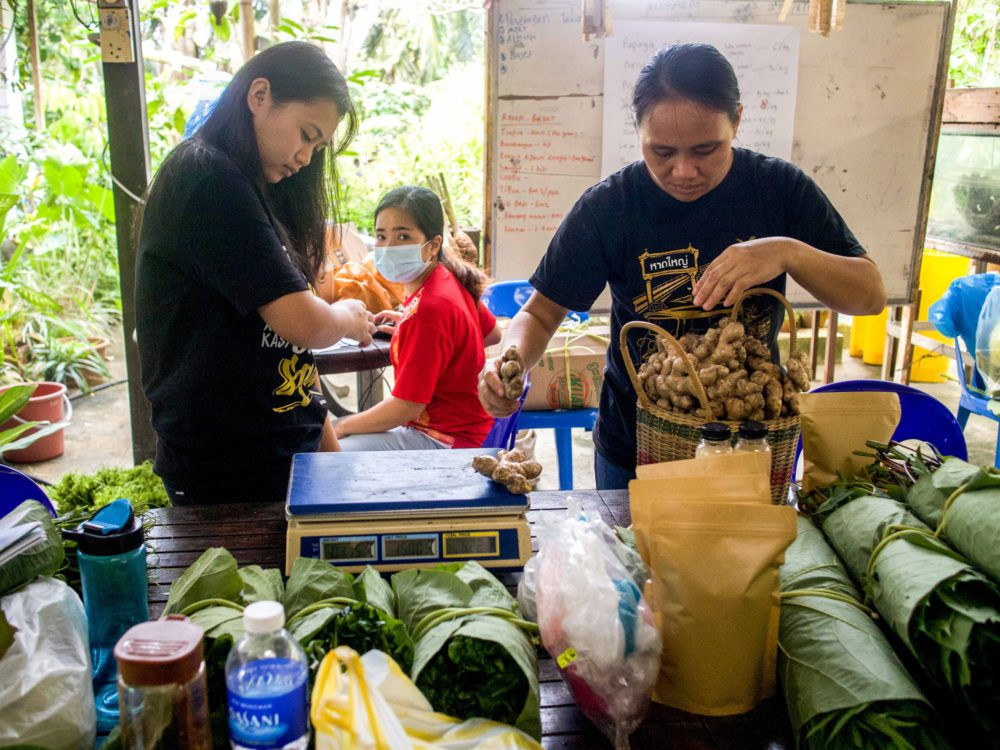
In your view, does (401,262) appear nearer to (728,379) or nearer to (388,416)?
(388,416)

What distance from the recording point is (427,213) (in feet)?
9.62

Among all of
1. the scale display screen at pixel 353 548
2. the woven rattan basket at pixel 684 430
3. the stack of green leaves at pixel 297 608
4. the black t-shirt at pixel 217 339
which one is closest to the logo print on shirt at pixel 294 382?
the black t-shirt at pixel 217 339

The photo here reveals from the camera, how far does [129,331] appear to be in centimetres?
362

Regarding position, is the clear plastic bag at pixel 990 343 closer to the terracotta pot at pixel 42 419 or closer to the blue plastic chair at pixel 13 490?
the blue plastic chair at pixel 13 490

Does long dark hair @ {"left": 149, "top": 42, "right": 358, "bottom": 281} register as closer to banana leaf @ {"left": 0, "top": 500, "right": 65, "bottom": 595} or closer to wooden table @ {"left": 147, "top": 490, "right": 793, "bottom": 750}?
wooden table @ {"left": 147, "top": 490, "right": 793, "bottom": 750}

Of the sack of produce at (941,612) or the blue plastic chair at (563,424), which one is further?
the blue plastic chair at (563,424)

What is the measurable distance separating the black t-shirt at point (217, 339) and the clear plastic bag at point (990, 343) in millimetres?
2784

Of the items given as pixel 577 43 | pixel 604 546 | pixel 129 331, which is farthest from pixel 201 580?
pixel 577 43

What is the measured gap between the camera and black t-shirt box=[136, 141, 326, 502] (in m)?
1.66

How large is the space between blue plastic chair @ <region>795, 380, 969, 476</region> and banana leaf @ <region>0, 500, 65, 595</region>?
1.82 metres

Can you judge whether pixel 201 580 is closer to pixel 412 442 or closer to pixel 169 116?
pixel 412 442

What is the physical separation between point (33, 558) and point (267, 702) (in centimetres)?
43

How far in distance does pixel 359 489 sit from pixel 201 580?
1.23 feet

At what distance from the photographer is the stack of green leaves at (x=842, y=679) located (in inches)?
37.8
